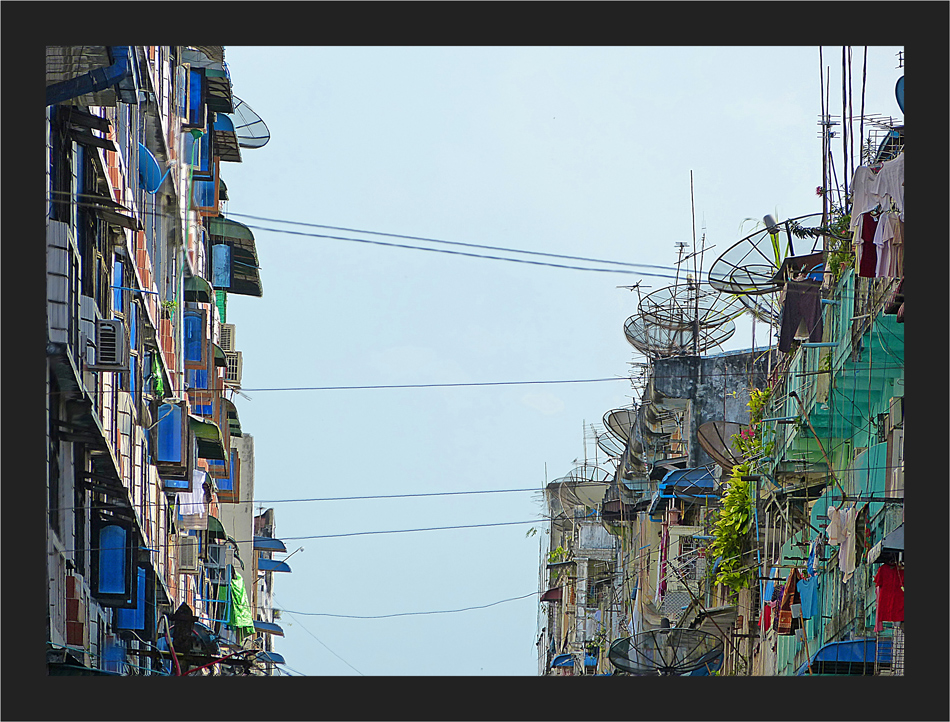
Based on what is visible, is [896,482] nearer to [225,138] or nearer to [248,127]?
[248,127]

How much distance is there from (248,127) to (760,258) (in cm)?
2017

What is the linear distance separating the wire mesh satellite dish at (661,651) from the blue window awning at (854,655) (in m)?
5.53

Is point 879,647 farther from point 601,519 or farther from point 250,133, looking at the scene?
point 601,519

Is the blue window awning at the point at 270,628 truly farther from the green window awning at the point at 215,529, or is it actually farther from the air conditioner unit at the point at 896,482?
the air conditioner unit at the point at 896,482

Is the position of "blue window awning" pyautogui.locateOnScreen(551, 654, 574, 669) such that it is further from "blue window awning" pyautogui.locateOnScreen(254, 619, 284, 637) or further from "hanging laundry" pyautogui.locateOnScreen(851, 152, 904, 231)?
"hanging laundry" pyautogui.locateOnScreen(851, 152, 904, 231)

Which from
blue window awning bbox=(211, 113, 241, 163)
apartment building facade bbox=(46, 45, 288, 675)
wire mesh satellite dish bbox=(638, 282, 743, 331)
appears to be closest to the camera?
apartment building facade bbox=(46, 45, 288, 675)

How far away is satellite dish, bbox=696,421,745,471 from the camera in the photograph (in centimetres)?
3238

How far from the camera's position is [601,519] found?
5347 cm

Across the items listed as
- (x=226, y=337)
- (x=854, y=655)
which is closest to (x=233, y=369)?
(x=226, y=337)

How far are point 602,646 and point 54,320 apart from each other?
3579 cm

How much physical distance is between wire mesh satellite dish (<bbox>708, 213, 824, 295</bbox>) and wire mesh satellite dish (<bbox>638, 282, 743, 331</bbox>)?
11.2 metres

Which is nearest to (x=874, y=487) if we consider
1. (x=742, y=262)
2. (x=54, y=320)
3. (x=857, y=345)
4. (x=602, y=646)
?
(x=857, y=345)

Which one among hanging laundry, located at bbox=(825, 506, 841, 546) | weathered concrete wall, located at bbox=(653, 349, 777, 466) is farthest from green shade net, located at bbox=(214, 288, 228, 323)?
hanging laundry, located at bbox=(825, 506, 841, 546)

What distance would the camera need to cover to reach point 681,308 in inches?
1559
